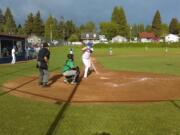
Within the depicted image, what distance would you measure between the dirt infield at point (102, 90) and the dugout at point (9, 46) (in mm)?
19275

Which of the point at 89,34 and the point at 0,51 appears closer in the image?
the point at 0,51

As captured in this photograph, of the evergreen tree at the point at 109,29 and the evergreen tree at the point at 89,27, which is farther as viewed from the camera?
the evergreen tree at the point at 89,27

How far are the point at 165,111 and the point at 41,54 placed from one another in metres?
6.52

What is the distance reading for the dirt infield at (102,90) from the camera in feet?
39.2

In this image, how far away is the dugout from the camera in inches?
1371

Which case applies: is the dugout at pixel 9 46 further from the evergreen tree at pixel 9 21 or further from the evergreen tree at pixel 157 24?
the evergreen tree at pixel 157 24

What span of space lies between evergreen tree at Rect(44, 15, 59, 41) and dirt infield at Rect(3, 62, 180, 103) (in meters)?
110

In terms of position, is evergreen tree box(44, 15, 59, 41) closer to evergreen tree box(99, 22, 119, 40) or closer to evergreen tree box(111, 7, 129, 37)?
evergreen tree box(99, 22, 119, 40)

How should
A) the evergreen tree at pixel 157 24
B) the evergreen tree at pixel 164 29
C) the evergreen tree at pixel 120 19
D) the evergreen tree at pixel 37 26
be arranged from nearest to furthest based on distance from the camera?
the evergreen tree at pixel 37 26 < the evergreen tree at pixel 120 19 < the evergreen tree at pixel 157 24 < the evergreen tree at pixel 164 29

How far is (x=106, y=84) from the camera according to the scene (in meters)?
15.5

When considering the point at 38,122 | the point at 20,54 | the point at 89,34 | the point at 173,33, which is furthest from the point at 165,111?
the point at 173,33

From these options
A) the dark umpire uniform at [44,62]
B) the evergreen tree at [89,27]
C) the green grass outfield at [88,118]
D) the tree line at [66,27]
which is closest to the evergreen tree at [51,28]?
the tree line at [66,27]

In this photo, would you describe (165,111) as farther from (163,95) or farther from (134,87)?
(134,87)

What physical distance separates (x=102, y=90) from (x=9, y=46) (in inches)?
1052
